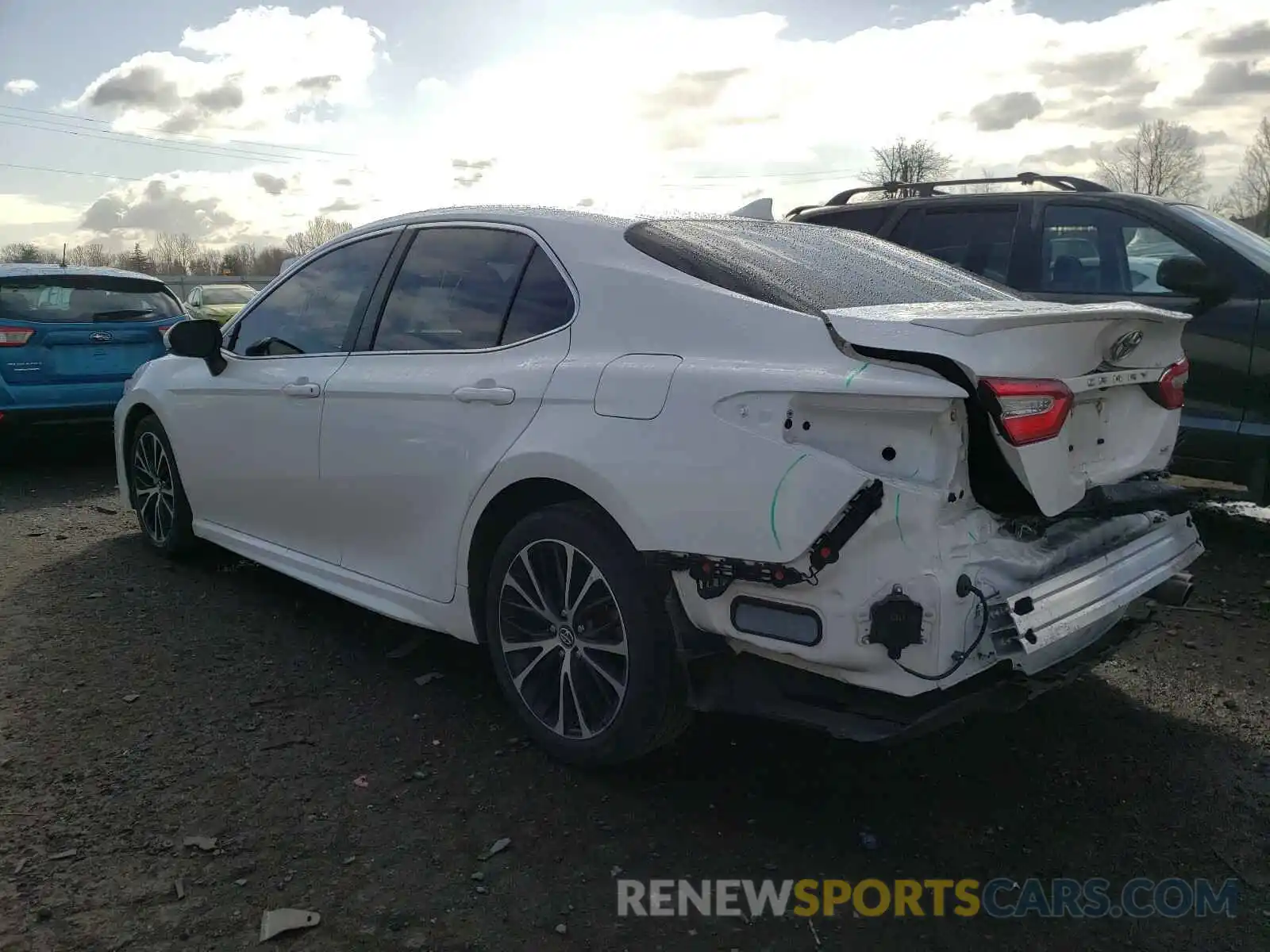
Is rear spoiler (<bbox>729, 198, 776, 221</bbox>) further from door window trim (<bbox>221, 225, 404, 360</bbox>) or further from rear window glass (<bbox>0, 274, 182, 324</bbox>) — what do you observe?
rear window glass (<bbox>0, 274, 182, 324</bbox>)

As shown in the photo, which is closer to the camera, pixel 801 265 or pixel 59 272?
pixel 801 265

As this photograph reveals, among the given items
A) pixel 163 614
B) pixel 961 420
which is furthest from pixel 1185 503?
pixel 163 614

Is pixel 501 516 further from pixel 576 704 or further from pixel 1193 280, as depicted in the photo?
pixel 1193 280

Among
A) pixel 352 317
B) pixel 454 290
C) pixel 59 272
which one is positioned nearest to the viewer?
pixel 454 290

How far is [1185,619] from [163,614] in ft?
15.1

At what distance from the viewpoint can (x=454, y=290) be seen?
3.68 m

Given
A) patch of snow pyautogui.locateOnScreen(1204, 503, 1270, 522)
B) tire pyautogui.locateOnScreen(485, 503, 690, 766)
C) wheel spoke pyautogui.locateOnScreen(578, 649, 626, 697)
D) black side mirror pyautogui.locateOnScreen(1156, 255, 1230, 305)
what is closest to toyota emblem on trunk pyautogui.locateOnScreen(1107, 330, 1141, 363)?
tire pyautogui.locateOnScreen(485, 503, 690, 766)

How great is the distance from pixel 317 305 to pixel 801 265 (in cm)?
218

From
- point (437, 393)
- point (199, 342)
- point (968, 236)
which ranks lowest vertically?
point (437, 393)

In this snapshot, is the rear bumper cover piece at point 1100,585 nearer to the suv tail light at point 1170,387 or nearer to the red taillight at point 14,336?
the suv tail light at point 1170,387

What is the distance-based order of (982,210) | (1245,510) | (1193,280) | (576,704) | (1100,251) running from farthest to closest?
(982,210), (1245,510), (1100,251), (1193,280), (576,704)

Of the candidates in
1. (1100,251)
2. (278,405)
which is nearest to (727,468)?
(278,405)

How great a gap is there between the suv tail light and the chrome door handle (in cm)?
194

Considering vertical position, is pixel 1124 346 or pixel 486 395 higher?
pixel 1124 346
